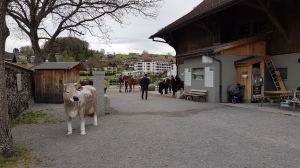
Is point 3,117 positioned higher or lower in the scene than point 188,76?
lower

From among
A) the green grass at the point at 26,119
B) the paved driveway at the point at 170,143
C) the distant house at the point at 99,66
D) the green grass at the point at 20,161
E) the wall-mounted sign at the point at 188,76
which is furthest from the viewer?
the distant house at the point at 99,66

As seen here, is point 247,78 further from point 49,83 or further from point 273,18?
point 49,83

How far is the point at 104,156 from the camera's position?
18.7ft

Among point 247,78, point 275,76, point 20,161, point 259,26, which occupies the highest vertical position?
point 259,26

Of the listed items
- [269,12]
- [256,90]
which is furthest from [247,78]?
[269,12]

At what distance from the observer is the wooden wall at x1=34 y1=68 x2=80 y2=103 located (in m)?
17.4

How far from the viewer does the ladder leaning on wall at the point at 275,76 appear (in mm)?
15352

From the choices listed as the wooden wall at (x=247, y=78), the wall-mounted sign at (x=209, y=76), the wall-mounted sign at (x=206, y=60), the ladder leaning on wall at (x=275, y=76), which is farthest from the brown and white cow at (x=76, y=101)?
the ladder leaning on wall at (x=275, y=76)

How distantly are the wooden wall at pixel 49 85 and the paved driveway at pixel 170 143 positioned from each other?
815 cm

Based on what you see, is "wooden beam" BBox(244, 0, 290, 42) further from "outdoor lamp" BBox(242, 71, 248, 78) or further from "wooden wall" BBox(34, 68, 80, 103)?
"wooden wall" BBox(34, 68, 80, 103)

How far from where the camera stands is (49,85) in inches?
688

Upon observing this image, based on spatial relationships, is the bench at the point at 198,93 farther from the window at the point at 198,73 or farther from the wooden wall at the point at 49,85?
the wooden wall at the point at 49,85

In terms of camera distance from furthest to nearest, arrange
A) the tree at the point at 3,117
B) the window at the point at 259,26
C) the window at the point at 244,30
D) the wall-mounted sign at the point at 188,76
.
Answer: the wall-mounted sign at the point at 188,76
the window at the point at 244,30
the window at the point at 259,26
the tree at the point at 3,117

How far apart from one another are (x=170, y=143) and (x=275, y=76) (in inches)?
462
